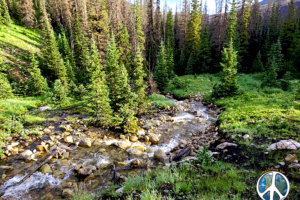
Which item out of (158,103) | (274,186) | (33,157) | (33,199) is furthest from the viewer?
(158,103)

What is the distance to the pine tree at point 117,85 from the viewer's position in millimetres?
12680

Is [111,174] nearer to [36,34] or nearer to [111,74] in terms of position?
[111,74]

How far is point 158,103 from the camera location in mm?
19281

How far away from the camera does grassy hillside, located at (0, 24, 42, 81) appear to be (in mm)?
27766

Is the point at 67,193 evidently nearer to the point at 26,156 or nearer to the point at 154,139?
the point at 26,156

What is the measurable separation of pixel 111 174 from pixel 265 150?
6969 mm

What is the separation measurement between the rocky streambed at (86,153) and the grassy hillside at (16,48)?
1842 centimetres

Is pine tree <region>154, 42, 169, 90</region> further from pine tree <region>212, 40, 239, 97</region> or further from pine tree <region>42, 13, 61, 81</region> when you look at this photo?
pine tree <region>42, 13, 61, 81</region>

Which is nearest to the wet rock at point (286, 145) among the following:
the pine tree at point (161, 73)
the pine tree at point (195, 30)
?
the pine tree at point (161, 73)

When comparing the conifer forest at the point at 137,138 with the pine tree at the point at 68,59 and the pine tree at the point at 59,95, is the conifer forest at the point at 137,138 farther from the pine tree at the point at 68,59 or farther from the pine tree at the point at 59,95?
the pine tree at the point at 68,59

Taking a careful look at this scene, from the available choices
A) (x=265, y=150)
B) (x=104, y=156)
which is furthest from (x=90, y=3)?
(x=265, y=150)

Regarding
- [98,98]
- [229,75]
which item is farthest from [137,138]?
[229,75]

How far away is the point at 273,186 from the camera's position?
8.08 ft

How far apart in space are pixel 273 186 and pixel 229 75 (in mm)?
17983
